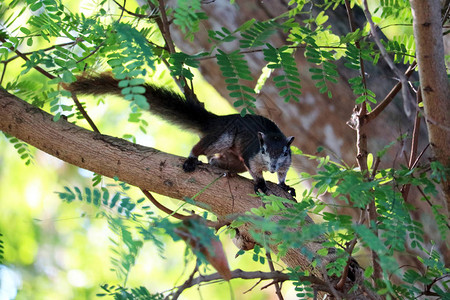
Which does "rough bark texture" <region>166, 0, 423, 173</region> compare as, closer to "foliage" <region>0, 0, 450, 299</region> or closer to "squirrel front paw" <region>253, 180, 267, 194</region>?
"foliage" <region>0, 0, 450, 299</region>

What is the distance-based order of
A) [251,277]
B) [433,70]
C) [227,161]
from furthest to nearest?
[227,161] < [433,70] < [251,277]

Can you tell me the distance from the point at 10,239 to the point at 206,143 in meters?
2.50

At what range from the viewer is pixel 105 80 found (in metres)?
3.34

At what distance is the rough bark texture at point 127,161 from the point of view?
288 centimetres

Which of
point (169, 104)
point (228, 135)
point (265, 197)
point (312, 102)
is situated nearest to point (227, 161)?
point (228, 135)

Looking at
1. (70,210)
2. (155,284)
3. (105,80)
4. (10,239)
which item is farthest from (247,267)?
(105,80)

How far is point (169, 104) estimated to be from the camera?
12.4 ft

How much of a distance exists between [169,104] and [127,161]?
0.95 metres

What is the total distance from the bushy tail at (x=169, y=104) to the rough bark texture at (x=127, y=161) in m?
0.43

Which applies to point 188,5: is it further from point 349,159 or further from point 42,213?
point 42,213

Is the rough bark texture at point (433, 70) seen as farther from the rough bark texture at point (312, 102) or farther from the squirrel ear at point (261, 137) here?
the rough bark texture at point (312, 102)

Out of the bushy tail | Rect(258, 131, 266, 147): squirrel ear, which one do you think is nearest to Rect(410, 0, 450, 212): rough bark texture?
Rect(258, 131, 266, 147): squirrel ear

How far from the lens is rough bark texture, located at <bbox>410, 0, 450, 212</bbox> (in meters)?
2.10

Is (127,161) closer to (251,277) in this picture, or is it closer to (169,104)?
(169,104)
